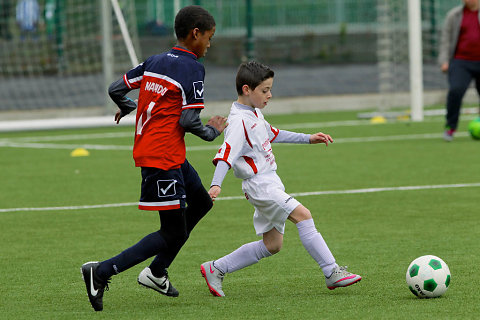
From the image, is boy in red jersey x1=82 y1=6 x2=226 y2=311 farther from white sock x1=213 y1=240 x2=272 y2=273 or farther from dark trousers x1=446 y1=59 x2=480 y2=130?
dark trousers x1=446 y1=59 x2=480 y2=130

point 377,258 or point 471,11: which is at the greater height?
point 471,11

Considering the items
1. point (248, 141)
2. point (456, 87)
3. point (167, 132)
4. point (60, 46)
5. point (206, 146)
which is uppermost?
point (167, 132)

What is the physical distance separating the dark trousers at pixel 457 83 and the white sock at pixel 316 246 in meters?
8.18

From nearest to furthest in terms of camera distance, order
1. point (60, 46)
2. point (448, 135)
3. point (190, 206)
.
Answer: point (190, 206) → point (448, 135) → point (60, 46)

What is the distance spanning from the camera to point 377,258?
250 inches

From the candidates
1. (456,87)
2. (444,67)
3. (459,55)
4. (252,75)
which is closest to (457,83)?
(456,87)

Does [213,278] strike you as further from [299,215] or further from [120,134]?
[120,134]

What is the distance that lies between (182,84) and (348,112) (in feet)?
47.7

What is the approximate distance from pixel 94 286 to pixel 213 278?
2.42ft

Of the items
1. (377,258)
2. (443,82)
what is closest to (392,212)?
(377,258)

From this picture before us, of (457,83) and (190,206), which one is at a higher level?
(190,206)

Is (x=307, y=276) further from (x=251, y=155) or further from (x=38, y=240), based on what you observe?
(x=38, y=240)

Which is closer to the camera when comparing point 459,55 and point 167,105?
point 167,105

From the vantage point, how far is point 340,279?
537cm
